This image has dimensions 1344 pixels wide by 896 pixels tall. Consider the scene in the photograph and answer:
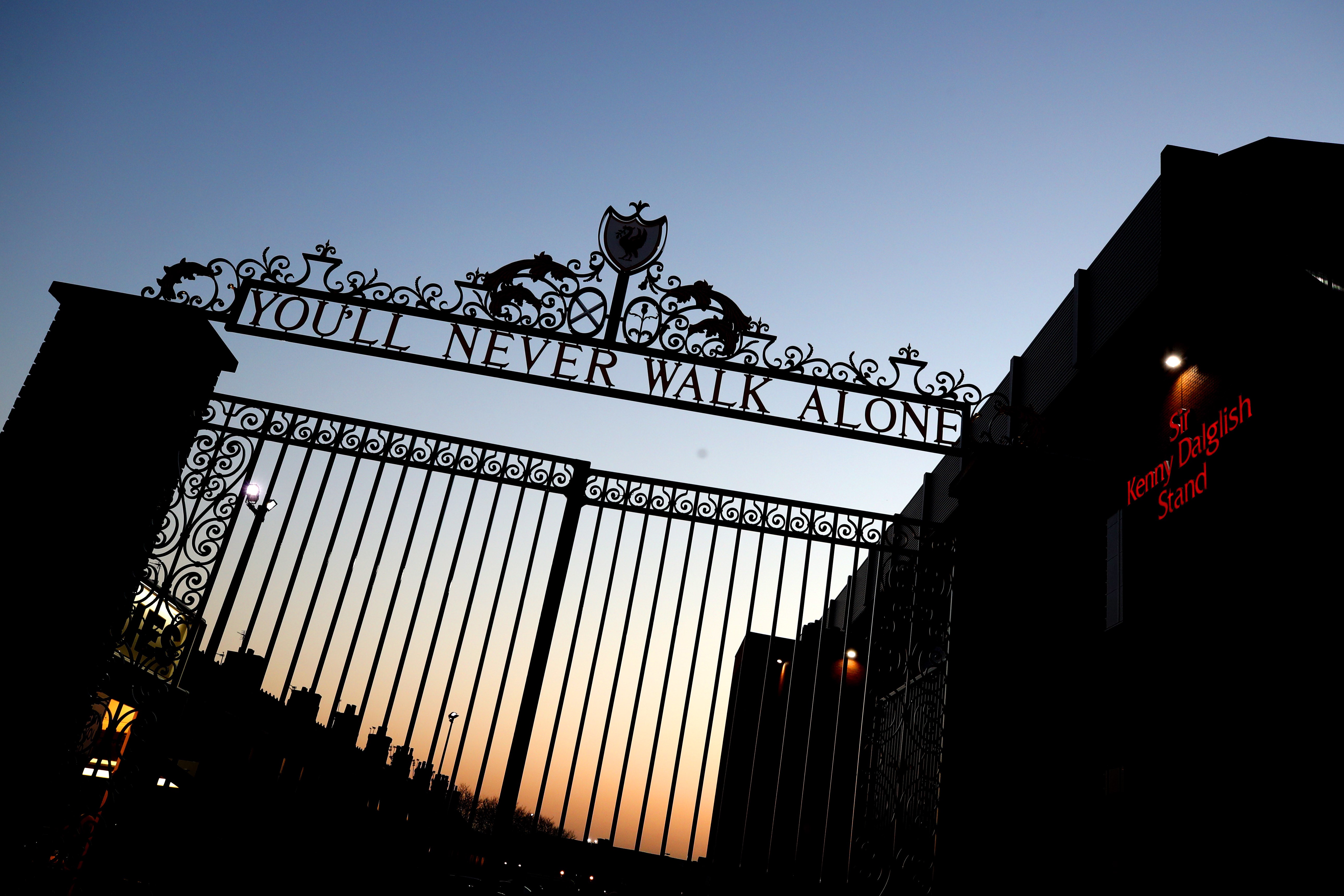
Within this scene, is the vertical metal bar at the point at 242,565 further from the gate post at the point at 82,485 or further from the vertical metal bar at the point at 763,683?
the vertical metal bar at the point at 763,683

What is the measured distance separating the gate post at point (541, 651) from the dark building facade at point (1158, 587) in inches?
49.5

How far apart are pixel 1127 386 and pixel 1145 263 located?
4.31 feet

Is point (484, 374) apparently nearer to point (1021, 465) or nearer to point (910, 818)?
point (1021, 465)

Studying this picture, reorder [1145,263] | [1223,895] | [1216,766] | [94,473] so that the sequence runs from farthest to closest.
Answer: [1145,263] → [1216,766] → [1223,895] → [94,473]

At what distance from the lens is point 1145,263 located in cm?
709

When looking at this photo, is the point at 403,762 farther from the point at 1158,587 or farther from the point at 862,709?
the point at 1158,587

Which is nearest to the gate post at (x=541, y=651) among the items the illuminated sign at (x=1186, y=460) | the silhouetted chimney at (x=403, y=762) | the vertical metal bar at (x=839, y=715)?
the silhouetted chimney at (x=403, y=762)

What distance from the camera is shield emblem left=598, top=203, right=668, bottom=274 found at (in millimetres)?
6238

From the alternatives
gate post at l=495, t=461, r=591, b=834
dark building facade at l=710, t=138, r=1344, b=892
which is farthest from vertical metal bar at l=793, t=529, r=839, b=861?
gate post at l=495, t=461, r=591, b=834

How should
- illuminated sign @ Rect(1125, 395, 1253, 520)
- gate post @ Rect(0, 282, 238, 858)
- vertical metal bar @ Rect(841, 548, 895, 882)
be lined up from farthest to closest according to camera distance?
illuminated sign @ Rect(1125, 395, 1253, 520)
vertical metal bar @ Rect(841, 548, 895, 882)
gate post @ Rect(0, 282, 238, 858)

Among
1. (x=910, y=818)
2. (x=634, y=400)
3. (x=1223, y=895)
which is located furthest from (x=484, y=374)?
(x=1223, y=895)

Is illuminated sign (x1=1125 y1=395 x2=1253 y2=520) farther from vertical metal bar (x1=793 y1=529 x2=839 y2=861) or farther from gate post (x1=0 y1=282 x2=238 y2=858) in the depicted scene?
gate post (x1=0 y1=282 x2=238 y2=858)

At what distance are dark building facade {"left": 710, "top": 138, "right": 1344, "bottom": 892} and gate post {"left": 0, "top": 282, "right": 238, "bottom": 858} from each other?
3664 millimetres

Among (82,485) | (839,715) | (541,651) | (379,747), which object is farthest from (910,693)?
(82,485)
